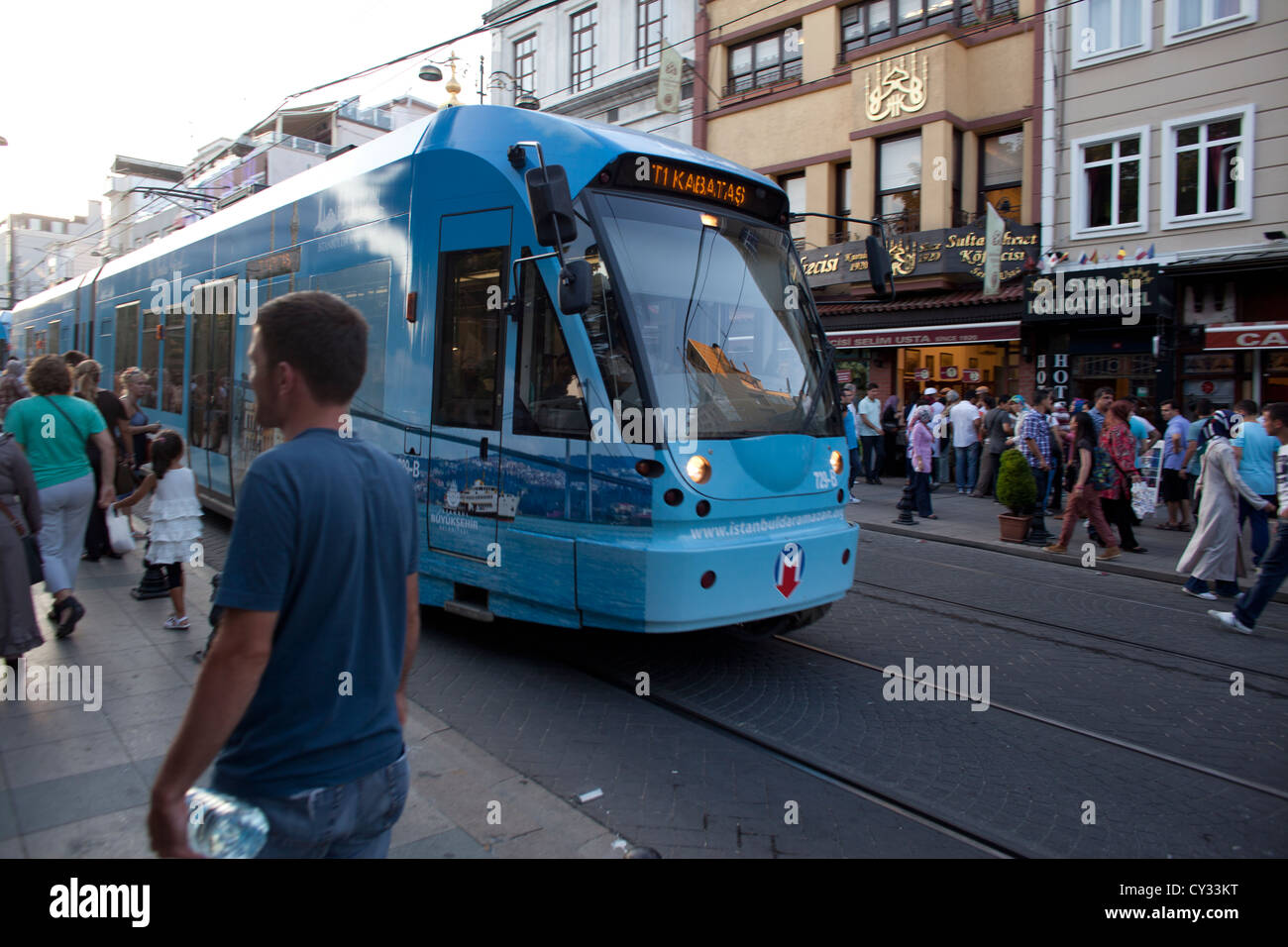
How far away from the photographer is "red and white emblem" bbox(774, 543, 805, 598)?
5.29 metres

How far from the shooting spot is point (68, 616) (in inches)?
232

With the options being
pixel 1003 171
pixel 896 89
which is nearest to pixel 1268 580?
pixel 1003 171

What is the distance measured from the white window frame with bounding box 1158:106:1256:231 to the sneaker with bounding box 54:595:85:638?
1822 cm

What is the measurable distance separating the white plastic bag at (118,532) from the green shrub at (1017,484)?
1006 centimetres

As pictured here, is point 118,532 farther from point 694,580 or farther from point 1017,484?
point 1017,484

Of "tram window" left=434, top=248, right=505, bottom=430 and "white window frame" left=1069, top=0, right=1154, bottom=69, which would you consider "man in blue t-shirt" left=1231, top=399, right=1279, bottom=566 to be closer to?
"tram window" left=434, top=248, right=505, bottom=430

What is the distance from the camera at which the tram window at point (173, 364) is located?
1072 centimetres

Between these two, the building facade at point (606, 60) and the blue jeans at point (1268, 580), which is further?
the building facade at point (606, 60)

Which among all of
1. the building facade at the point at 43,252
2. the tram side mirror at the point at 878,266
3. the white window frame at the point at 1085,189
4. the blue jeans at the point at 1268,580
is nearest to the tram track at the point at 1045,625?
the blue jeans at the point at 1268,580

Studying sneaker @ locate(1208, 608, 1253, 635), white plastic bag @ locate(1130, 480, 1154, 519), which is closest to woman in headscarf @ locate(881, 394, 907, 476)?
white plastic bag @ locate(1130, 480, 1154, 519)

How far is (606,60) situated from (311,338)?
27796 mm

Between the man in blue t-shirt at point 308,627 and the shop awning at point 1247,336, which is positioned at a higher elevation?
the shop awning at point 1247,336

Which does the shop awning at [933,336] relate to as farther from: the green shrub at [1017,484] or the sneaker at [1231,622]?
the sneaker at [1231,622]
